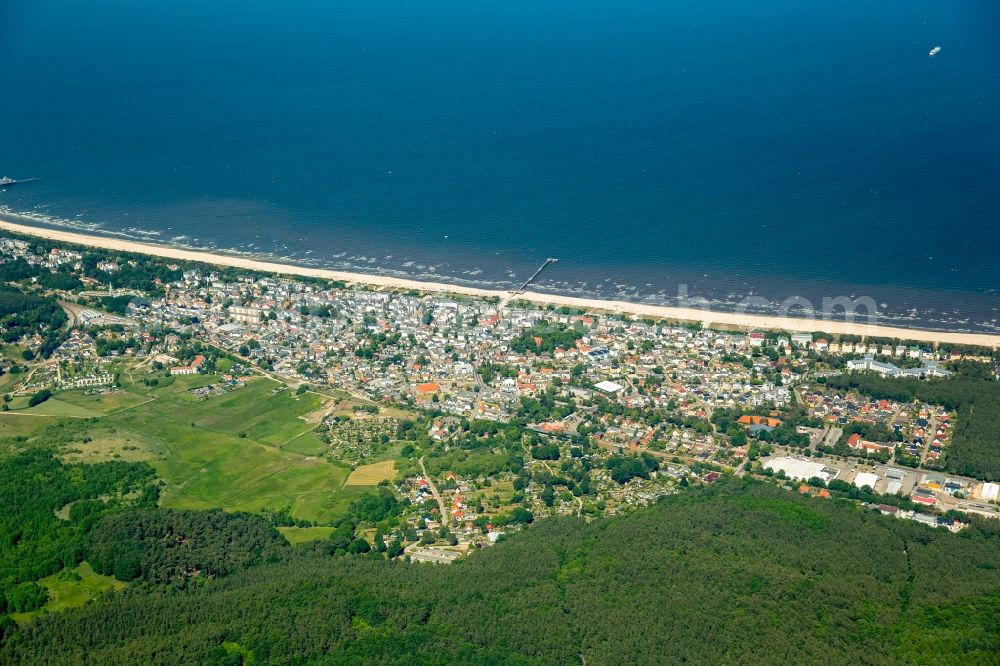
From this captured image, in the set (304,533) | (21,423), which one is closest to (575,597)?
(304,533)

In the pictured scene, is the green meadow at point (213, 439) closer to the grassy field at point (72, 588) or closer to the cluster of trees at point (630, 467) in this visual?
the grassy field at point (72, 588)

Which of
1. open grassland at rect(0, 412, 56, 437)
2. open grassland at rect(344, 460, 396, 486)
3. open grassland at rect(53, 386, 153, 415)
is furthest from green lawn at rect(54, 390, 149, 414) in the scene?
open grassland at rect(344, 460, 396, 486)

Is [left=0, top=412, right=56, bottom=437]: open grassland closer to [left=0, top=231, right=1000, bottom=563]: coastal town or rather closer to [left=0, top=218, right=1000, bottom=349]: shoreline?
[left=0, top=231, right=1000, bottom=563]: coastal town

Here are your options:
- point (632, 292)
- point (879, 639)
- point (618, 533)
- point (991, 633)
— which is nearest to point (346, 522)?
point (618, 533)

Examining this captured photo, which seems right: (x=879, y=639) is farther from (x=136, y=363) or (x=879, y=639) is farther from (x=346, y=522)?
(x=136, y=363)

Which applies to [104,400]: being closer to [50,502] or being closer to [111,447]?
[111,447]

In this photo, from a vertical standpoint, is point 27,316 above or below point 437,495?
above
